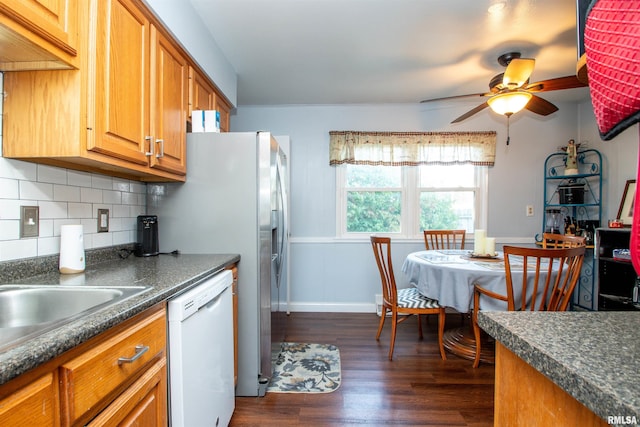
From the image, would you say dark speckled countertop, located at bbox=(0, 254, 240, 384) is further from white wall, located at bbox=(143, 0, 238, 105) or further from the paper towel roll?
white wall, located at bbox=(143, 0, 238, 105)

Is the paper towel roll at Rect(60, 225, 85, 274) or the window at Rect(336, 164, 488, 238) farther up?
the window at Rect(336, 164, 488, 238)

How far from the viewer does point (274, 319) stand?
219 cm

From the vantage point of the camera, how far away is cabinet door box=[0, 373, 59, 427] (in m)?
0.56

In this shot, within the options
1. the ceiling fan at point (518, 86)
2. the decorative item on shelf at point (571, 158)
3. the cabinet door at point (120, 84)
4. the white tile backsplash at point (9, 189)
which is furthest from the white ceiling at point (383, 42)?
the white tile backsplash at point (9, 189)

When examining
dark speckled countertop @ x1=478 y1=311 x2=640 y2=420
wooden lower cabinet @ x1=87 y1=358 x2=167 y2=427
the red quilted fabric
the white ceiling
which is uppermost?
the white ceiling

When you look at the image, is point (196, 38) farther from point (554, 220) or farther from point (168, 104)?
point (554, 220)

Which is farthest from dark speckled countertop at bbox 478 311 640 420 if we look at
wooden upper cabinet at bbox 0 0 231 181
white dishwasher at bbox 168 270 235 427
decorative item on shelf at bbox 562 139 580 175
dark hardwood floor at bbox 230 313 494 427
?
decorative item on shelf at bbox 562 139 580 175

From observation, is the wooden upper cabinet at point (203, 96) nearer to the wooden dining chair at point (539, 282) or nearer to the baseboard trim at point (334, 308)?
the baseboard trim at point (334, 308)

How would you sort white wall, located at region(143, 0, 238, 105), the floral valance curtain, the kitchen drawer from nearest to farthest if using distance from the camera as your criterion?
the kitchen drawer → white wall, located at region(143, 0, 238, 105) → the floral valance curtain

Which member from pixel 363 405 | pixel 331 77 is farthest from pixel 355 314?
pixel 331 77

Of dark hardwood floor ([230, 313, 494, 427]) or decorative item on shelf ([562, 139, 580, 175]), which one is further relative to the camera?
decorative item on shelf ([562, 139, 580, 175])

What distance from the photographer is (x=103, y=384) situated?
2.63 ft

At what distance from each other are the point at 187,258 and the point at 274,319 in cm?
76

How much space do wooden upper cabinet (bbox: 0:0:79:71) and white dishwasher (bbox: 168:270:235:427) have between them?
3.07ft
